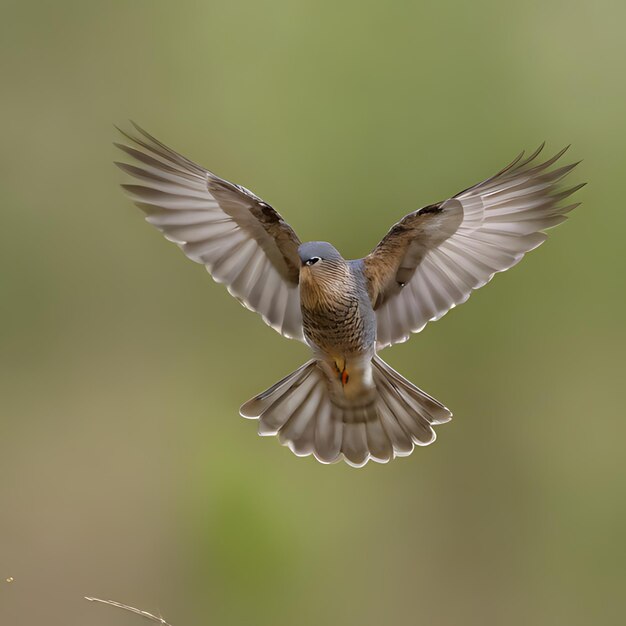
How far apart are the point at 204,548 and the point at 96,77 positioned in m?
2.58

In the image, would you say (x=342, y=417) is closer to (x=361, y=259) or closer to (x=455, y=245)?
(x=361, y=259)

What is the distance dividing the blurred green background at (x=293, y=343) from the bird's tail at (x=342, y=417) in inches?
48.4

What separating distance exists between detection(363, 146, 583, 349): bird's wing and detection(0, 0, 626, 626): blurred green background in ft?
5.06

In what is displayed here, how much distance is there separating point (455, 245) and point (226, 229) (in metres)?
0.74

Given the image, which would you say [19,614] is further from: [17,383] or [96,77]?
[96,77]

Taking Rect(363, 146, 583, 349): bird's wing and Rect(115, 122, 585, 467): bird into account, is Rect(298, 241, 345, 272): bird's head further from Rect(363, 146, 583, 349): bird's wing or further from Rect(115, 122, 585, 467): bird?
Rect(363, 146, 583, 349): bird's wing

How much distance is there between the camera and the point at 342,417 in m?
3.52

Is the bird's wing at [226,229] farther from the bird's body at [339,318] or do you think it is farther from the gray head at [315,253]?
the gray head at [315,253]

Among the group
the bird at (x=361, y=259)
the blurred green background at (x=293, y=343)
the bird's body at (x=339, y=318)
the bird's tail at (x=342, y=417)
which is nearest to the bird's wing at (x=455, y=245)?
the bird at (x=361, y=259)

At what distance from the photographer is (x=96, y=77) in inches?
212

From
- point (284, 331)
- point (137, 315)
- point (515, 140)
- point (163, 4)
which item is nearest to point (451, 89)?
point (515, 140)

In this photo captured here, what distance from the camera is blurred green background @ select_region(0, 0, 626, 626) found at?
15.1 ft

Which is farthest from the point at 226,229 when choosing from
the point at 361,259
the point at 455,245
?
the point at 455,245

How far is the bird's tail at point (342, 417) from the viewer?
11.2ft
